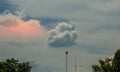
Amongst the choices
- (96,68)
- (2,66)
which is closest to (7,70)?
(2,66)

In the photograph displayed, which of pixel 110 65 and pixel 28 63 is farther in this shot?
pixel 28 63

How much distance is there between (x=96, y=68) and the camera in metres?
65.4

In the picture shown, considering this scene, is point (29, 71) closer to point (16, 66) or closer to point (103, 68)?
point (16, 66)

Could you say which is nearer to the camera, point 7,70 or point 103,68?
point 103,68

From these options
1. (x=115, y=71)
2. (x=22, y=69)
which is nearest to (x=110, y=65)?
(x=115, y=71)

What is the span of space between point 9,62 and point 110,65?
39.5m

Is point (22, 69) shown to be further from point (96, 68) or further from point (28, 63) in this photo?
point (96, 68)

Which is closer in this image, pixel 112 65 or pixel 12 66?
pixel 112 65

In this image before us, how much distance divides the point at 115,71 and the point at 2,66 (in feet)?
137

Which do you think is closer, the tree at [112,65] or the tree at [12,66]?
the tree at [112,65]

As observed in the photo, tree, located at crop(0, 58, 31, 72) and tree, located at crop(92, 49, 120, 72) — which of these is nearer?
tree, located at crop(92, 49, 120, 72)

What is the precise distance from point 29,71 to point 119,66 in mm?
40414

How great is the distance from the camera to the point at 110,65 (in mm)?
62875

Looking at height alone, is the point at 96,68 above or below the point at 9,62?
below
